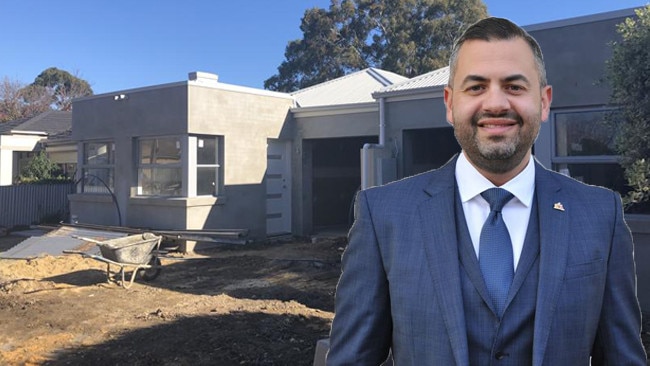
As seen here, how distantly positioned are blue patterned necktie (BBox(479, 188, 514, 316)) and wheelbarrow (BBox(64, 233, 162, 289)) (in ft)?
26.4

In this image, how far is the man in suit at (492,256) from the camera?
1460mm

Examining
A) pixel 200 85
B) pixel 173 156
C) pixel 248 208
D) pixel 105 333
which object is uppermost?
pixel 200 85

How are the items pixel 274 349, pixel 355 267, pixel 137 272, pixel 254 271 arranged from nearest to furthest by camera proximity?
pixel 355 267
pixel 274 349
pixel 137 272
pixel 254 271

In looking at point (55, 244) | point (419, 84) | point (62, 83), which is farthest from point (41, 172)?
point (62, 83)

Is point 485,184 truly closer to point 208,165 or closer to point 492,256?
point 492,256

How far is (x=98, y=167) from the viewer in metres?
14.7

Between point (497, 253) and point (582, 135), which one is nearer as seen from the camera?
point (497, 253)

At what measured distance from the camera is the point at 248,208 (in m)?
13.9

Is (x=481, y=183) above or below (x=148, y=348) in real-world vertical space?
above

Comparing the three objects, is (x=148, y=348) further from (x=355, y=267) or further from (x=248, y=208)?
(x=248, y=208)

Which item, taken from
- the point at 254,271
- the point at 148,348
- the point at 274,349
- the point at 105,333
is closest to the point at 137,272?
the point at 254,271

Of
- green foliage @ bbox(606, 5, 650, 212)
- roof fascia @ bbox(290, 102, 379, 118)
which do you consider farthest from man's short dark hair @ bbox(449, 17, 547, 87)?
roof fascia @ bbox(290, 102, 379, 118)

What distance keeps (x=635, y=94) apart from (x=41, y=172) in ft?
60.5

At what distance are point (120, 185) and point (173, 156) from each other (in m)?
1.96
